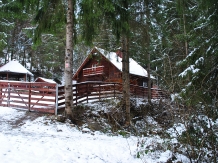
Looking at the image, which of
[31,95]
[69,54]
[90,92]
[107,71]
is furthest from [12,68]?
[69,54]

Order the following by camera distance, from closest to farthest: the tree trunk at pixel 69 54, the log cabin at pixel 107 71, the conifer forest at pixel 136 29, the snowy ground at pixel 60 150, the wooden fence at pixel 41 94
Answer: the snowy ground at pixel 60 150 < the conifer forest at pixel 136 29 < the tree trunk at pixel 69 54 < the wooden fence at pixel 41 94 < the log cabin at pixel 107 71

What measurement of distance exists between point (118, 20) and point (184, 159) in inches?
220

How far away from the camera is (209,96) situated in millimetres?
5254

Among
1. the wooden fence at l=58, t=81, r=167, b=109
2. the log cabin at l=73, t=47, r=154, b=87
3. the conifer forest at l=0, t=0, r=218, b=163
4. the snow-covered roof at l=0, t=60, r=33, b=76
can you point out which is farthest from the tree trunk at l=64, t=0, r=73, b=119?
the snow-covered roof at l=0, t=60, r=33, b=76

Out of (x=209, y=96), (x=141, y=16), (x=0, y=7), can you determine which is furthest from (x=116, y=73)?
(x=209, y=96)

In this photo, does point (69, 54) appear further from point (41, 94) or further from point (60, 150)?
point (60, 150)

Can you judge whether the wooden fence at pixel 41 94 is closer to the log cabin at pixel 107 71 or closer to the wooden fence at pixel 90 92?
the wooden fence at pixel 90 92

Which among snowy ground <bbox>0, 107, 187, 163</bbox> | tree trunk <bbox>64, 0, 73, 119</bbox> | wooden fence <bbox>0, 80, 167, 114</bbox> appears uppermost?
tree trunk <bbox>64, 0, 73, 119</bbox>

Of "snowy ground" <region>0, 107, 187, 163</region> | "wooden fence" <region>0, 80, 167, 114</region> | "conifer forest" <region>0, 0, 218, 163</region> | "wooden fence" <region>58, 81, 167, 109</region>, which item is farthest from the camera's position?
"wooden fence" <region>58, 81, 167, 109</region>

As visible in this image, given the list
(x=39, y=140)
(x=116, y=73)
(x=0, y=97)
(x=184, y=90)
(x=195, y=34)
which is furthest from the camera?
(x=116, y=73)

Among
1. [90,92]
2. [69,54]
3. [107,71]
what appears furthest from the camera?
[107,71]

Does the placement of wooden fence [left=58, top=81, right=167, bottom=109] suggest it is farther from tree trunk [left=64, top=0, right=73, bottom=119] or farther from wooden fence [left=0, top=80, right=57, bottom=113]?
tree trunk [left=64, top=0, right=73, bottom=119]

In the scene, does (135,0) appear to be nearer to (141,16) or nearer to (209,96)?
(141,16)

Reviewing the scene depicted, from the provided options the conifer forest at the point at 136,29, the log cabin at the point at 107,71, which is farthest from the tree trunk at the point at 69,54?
the log cabin at the point at 107,71
